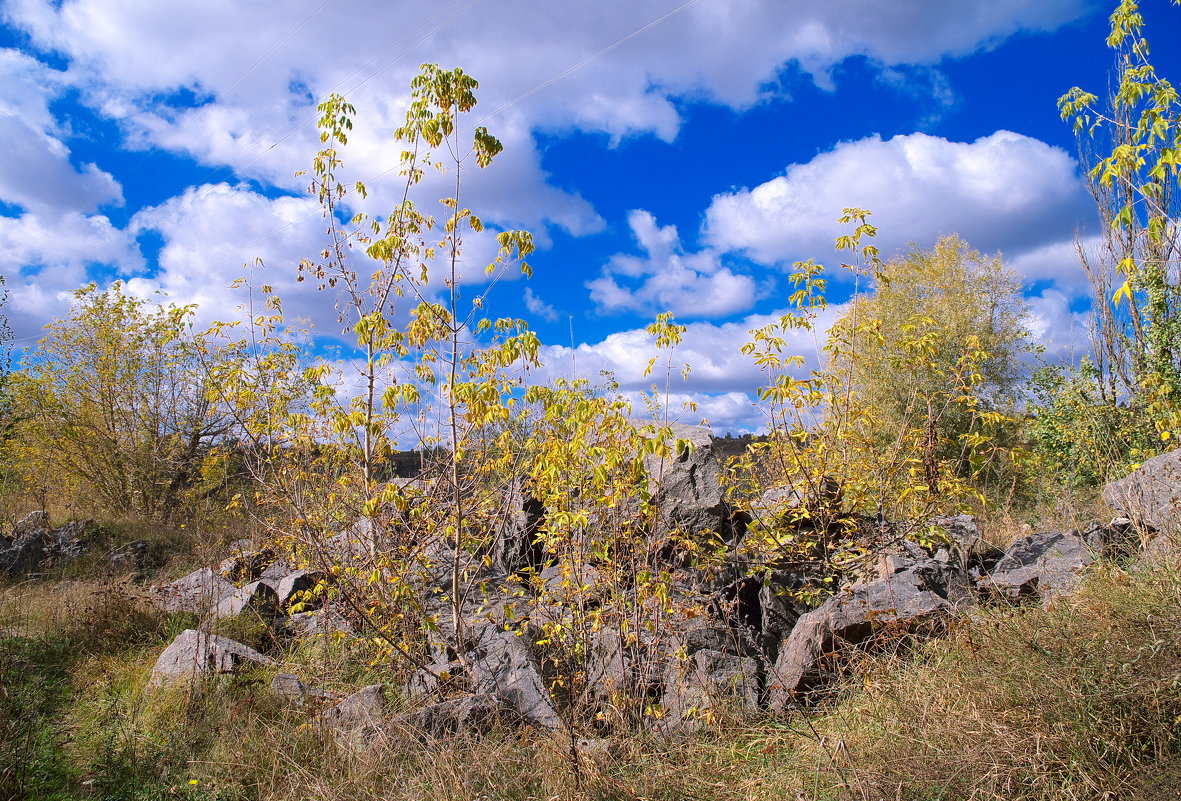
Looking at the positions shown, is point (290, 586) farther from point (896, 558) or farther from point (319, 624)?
point (896, 558)

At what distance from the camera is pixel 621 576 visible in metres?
4.20

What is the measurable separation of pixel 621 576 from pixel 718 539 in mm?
1050

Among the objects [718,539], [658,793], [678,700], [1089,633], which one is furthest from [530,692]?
[1089,633]

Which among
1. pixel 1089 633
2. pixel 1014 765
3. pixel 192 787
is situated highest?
pixel 1089 633

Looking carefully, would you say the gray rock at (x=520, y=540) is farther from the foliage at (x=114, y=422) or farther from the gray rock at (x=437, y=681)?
the foliage at (x=114, y=422)

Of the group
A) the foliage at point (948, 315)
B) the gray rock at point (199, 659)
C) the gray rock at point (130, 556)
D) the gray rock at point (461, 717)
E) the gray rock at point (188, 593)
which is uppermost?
the foliage at point (948, 315)

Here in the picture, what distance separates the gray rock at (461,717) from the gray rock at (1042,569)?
3.06 metres

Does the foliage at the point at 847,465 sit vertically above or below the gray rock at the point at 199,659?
above

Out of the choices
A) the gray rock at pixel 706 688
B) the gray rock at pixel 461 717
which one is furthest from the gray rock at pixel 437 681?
the gray rock at pixel 706 688

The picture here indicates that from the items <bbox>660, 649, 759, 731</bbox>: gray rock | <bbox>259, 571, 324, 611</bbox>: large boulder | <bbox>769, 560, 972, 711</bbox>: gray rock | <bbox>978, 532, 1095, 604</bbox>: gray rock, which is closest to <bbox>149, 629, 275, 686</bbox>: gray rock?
<bbox>259, 571, 324, 611</bbox>: large boulder

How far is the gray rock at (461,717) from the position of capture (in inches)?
150

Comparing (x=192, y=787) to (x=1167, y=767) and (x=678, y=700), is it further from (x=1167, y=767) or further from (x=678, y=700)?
(x=1167, y=767)

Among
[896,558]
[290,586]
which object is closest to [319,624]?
[290,586]

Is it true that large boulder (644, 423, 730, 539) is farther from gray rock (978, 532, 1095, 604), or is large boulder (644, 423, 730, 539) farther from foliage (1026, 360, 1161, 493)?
foliage (1026, 360, 1161, 493)
